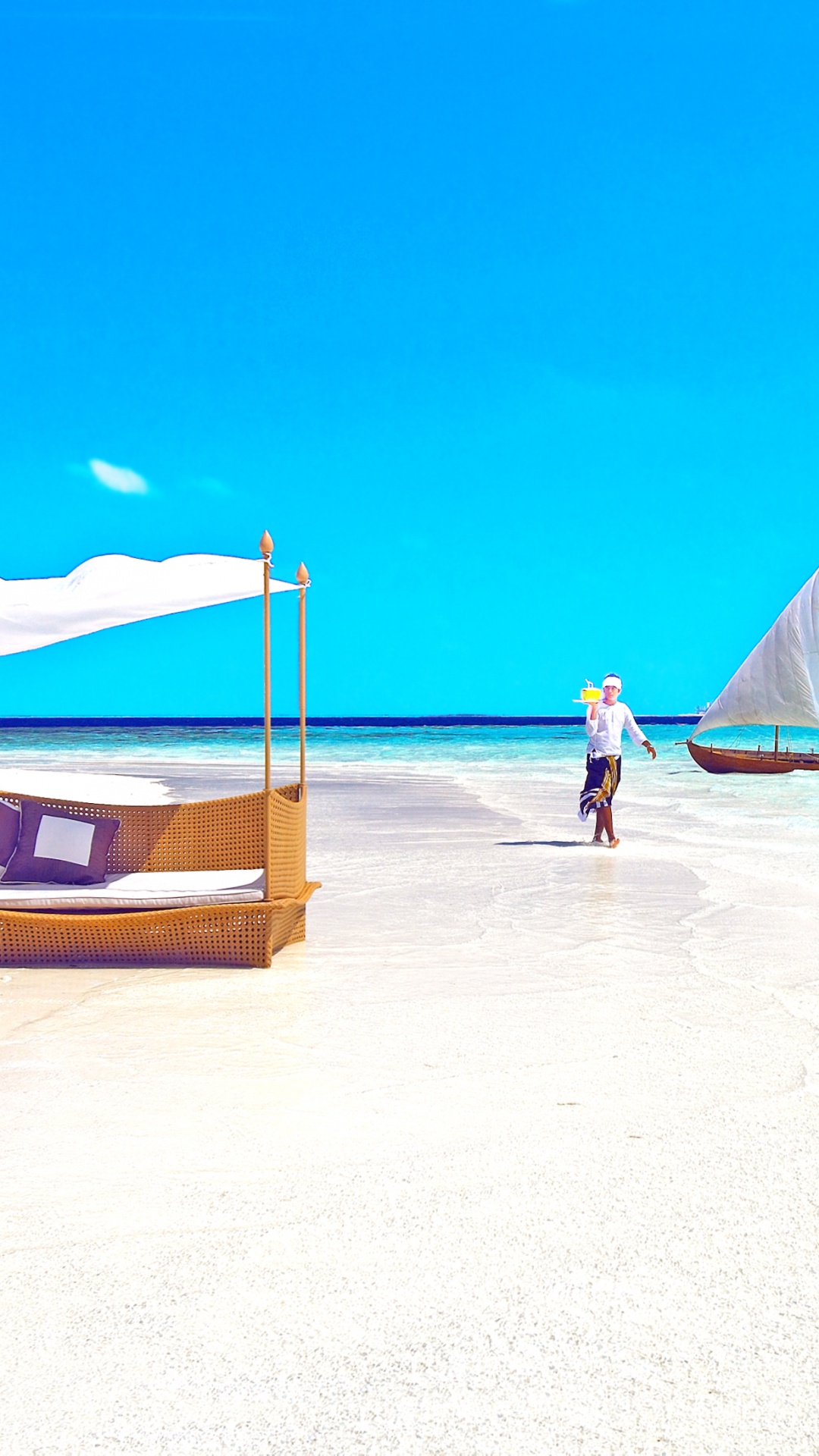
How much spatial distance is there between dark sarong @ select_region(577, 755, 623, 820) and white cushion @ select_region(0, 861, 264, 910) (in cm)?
595

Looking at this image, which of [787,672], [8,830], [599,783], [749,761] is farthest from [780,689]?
[8,830]

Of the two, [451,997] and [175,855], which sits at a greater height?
[175,855]

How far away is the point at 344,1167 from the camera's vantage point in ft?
12.2

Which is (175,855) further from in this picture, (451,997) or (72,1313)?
(72,1313)

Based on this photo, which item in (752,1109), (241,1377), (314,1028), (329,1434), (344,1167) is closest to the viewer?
(329,1434)

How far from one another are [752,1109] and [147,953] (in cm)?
360

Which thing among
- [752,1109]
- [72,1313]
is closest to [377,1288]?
[72,1313]

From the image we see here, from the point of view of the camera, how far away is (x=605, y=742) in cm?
1211

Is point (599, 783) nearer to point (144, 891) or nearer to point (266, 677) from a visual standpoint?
point (266, 677)

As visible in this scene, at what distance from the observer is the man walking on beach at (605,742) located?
12062 millimetres

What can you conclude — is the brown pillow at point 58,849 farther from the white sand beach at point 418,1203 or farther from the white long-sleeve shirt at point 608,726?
the white long-sleeve shirt at point 608,726

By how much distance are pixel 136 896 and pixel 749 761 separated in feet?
81.1

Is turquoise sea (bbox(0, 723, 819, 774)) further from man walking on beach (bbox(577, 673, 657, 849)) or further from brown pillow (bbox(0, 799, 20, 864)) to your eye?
brown pillow (bbox(0, 799, 20, 864))

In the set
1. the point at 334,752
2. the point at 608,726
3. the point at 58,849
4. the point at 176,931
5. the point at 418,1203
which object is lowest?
the point at 334,752
